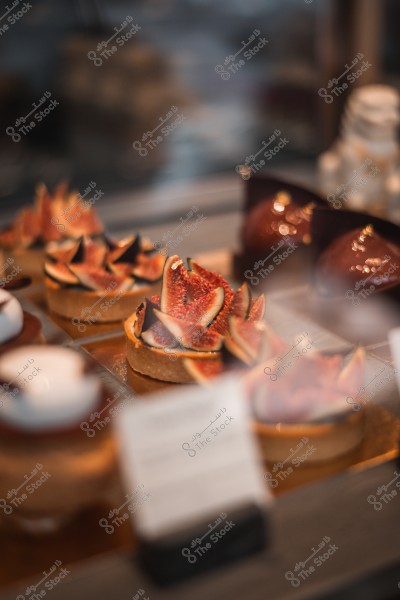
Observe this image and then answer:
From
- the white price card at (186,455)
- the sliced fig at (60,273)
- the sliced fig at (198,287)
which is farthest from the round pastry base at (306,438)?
the sliced fig at (60,273)

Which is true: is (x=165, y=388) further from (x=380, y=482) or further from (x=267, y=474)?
(x=380, y=482)

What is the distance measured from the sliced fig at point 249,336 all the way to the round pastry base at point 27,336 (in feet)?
1.90

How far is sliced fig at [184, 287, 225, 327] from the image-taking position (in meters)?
2.31

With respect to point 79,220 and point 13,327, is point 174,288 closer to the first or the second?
point 13,327

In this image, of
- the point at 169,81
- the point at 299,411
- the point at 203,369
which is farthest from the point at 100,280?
the point at 169,81

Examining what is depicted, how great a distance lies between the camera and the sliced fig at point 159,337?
7.59 feet

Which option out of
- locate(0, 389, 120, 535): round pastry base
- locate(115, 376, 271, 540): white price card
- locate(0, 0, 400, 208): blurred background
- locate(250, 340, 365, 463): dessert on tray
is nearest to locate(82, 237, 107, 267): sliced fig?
locate(250, 340, 365, 463): dessert on tray

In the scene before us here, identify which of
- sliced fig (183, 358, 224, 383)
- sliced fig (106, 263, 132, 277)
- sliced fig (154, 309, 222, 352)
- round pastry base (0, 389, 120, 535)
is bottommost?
sliced fig (106, 263, 132, 277)

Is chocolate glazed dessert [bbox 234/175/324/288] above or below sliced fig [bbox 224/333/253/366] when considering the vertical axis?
below

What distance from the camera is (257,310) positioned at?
2318 mm

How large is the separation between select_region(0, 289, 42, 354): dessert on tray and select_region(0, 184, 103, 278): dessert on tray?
75cm

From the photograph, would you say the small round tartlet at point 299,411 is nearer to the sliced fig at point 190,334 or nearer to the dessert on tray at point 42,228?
the sliced fig at point 190,334

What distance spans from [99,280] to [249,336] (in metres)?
0.82

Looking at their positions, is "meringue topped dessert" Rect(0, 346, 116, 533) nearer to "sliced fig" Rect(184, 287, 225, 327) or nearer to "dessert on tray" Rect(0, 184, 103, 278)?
"sliced fig" Rect(184, 287, 225, 327)
